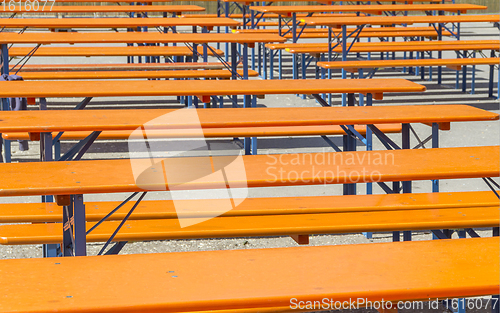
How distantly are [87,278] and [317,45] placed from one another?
6.79 meters

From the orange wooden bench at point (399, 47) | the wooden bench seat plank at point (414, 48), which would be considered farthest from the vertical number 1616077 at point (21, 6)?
the wooden bench seat plank at point (414, 48)

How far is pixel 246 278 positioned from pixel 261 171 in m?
0.82

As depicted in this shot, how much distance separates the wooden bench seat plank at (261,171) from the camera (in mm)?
2324

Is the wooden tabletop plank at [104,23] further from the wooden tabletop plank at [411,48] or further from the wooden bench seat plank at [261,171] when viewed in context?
the wooden bench seat plank at [261,171]

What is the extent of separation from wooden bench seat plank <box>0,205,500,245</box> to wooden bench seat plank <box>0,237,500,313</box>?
0.77 meters

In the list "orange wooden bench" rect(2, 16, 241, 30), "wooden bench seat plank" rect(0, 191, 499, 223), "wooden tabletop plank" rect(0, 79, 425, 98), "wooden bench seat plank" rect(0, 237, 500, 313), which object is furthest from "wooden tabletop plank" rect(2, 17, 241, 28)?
"wooden bench seat plank" rect(0, 237, 500, 313)

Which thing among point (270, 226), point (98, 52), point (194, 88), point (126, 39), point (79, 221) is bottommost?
point (270, 226)

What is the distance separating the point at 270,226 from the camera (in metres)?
2.87

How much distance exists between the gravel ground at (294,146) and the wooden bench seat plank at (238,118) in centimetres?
76

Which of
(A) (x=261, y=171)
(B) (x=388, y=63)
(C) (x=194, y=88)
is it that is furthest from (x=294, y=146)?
(A) (x=261, y=171)

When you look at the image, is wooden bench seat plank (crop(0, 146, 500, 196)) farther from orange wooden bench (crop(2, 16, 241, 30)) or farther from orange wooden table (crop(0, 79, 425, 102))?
orange wooden bench (crop(2, 16, 241, 30))

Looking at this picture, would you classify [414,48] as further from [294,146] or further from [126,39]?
[126,39]

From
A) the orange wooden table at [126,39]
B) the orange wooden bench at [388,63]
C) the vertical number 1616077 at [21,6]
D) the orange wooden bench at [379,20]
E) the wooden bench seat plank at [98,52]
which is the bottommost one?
the orange wooden bench at [388,63]

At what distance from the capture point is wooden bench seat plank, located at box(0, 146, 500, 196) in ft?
7.63
